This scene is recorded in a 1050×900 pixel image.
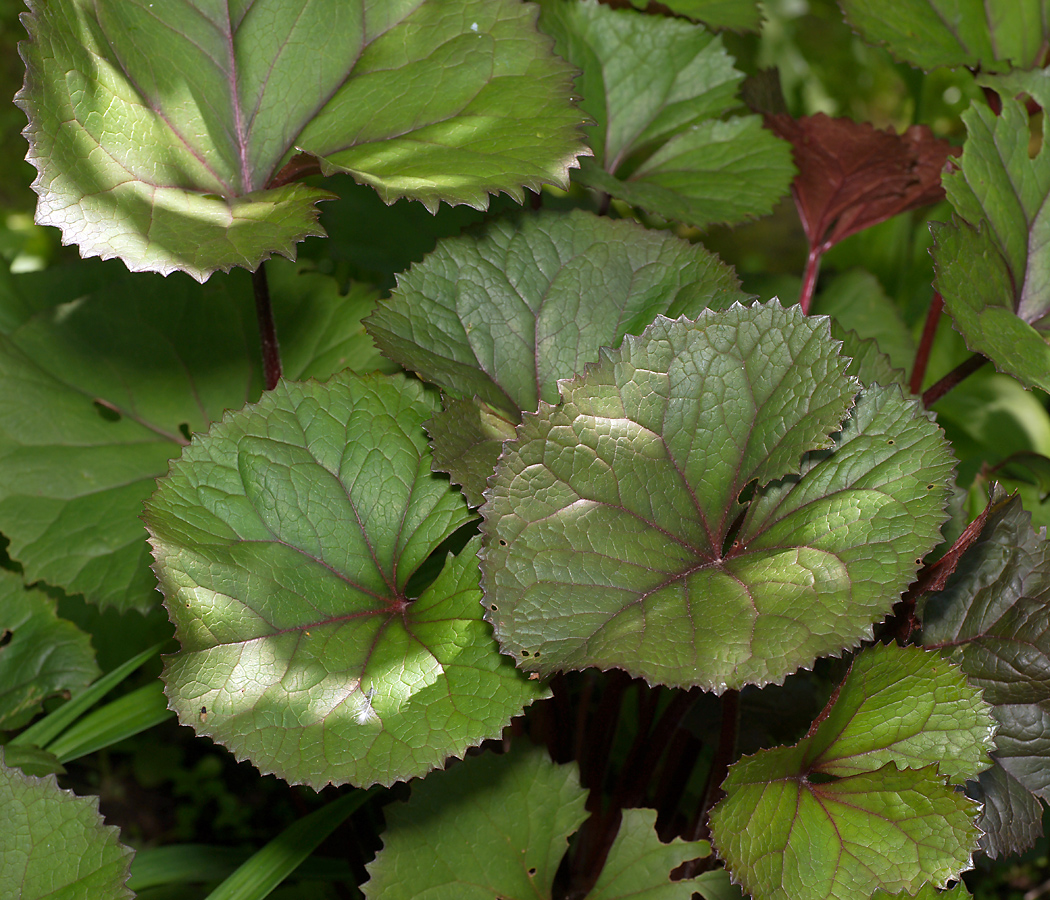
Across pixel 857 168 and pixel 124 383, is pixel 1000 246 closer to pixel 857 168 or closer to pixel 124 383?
pixel 857 168

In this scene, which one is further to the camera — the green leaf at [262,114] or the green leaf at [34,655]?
the green leaf at [34,655]

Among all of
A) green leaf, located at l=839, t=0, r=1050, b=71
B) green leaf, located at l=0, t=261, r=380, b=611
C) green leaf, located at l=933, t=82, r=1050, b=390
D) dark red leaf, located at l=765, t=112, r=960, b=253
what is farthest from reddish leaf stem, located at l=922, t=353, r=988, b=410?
green leaf, located at l=0, t=261, r=380, b=611

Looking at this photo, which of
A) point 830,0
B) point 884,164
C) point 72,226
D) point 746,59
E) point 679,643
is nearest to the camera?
point 679,643

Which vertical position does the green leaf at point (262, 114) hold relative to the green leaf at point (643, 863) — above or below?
above

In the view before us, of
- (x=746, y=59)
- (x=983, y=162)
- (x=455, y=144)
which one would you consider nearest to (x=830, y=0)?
(x=746, y=59)

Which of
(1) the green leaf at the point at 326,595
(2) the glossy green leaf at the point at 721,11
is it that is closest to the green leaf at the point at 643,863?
(1) the green leaf at the point at 326,595

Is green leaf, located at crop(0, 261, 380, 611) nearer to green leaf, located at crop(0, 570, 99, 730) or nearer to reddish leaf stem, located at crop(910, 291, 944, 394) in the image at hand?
green leaf, located at crop(0, 570, 99, 730)

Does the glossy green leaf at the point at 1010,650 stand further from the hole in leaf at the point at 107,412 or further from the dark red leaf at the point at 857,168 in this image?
the hole in leaf at the point at 107,412

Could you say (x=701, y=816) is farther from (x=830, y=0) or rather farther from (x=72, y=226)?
(x=830, y=0)
